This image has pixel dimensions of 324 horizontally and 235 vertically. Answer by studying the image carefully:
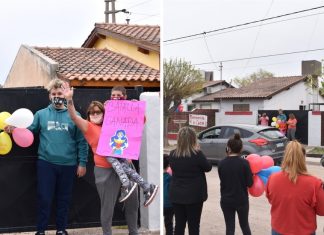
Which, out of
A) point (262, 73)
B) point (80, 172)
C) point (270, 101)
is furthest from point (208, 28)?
point (262, 73)

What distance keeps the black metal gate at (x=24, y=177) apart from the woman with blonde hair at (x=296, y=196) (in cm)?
209

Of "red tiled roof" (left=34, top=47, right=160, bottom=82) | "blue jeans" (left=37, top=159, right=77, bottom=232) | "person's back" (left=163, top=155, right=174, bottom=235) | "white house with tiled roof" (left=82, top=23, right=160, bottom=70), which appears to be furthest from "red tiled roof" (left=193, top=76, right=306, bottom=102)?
"blue jeans" (left=37, top=159, right=77, bottom=232)

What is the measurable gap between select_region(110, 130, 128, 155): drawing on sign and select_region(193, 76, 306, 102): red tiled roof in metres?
19.1

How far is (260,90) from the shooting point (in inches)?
998

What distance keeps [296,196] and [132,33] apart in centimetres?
1391

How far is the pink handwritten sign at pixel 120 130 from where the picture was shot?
3479 mm

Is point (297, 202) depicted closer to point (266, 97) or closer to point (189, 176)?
point (189, 176)

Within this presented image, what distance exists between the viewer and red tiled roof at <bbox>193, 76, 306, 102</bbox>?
76.3 feet

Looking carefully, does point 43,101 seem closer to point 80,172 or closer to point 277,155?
point 80,172

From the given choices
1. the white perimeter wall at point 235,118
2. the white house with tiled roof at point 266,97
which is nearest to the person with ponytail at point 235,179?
the white perimeter wall at point 235,118

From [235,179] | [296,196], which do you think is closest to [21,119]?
[235,179]

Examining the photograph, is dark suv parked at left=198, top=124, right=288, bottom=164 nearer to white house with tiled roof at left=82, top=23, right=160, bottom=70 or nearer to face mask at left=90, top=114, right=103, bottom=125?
white house with tiled roof at left=82, top=23, right=160, bottom=70

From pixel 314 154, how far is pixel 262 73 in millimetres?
43856

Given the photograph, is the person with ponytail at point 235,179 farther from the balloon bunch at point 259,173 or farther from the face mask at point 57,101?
the face mask at point 57,101
